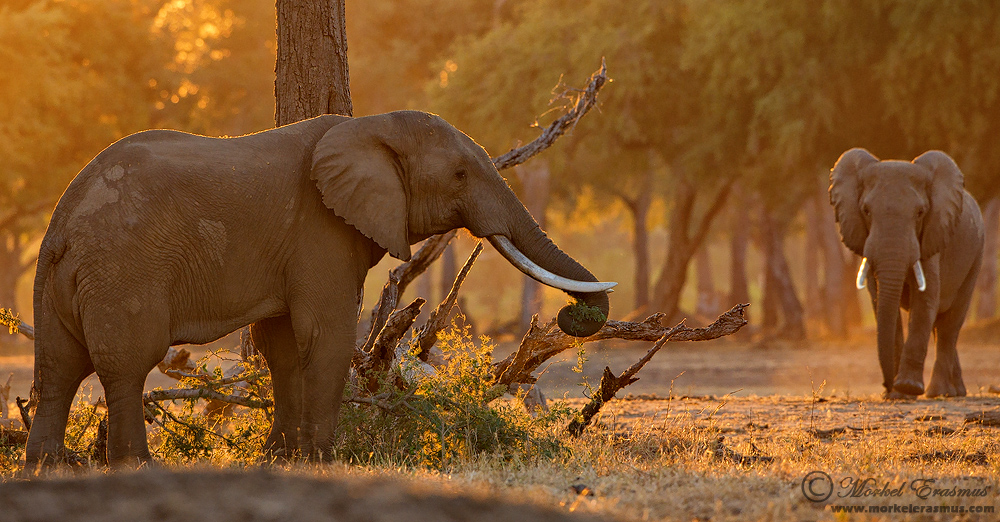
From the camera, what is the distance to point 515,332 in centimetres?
2986

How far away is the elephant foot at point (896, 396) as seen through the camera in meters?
12.1

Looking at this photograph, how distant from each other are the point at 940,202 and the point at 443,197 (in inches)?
300

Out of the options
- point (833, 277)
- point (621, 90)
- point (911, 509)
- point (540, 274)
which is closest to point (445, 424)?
point (540, 274)

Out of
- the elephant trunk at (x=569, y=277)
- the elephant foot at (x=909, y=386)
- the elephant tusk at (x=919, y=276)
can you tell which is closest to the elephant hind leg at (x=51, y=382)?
the elephant trunk at (x=569, y=277)

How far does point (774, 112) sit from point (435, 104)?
25.5ft

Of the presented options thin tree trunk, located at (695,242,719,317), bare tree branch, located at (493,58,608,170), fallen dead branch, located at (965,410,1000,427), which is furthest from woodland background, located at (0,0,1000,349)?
fallen dead branch, located at (965,410,1000,427)

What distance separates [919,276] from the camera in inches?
488

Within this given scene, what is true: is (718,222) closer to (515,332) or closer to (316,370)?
(515,332)

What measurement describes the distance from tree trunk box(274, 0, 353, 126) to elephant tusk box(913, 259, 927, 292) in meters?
6.96

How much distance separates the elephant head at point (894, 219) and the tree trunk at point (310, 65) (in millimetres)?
6498

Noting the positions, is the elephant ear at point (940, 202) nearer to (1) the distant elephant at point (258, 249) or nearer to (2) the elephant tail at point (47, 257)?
(1) the distant elephant at point (258, 249)

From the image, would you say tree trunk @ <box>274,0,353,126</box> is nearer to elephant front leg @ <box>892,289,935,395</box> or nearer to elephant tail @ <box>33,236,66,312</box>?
elephant tail @ <box>33,236,66,312</box>

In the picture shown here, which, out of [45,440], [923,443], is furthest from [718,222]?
[45,440]

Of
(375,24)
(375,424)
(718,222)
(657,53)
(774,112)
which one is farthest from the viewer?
(718,222)
